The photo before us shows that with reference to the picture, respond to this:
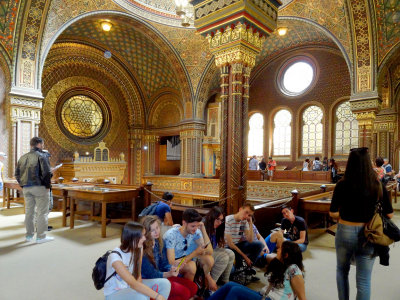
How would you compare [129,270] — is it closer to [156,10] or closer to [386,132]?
[156,10]

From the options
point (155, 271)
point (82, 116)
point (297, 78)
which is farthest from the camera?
point (297, 78)

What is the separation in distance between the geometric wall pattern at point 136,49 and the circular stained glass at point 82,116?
9.37ft

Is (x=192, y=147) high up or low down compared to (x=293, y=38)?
down

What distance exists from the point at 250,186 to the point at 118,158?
24.6 ft

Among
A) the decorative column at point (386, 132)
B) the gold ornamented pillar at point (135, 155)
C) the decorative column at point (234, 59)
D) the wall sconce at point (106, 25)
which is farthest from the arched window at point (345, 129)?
the wall sconce at point (106, 25)

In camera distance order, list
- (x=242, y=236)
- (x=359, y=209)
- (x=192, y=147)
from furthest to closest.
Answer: (x=192, y=147), (x=242, y=236), (x=359, y=209)

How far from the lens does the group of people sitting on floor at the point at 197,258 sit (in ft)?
7.21

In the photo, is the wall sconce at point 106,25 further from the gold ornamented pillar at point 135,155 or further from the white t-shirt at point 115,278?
the white t-shirt at point 115,278

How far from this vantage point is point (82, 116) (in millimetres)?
13844

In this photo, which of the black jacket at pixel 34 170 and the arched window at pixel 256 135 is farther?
the arched window at pixel 256 135

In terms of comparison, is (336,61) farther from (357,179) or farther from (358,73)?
(357,179)

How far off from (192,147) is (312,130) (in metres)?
6.18

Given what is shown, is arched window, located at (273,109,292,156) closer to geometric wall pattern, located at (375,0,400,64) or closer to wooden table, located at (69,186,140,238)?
geometric wall pattern, located at (375,0,400,64)

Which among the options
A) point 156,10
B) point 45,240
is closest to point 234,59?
point 45,240
